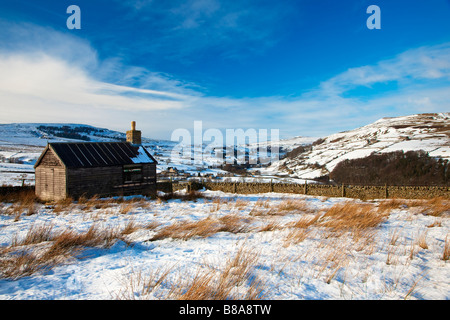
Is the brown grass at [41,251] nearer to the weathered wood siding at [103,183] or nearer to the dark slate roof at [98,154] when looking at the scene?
the weathered wood siding at [103,183]

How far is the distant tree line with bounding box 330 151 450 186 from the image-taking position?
23.2 m

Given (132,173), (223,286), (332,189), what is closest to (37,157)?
(132,173)

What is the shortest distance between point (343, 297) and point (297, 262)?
3.13 ft

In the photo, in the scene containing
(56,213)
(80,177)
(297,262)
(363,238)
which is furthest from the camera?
(80,177)

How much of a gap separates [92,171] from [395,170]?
32387mm

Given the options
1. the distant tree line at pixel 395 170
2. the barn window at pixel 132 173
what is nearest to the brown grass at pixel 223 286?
Answer: the barn window at pixel 132 173

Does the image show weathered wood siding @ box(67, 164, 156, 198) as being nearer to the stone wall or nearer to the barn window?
the barn window

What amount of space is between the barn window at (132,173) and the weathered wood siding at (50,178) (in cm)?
418

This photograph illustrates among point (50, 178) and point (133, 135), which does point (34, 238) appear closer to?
point (50, 178)

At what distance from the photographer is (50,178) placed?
659 inches

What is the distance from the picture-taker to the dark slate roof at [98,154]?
16319 millimetres

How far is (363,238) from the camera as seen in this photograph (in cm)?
456

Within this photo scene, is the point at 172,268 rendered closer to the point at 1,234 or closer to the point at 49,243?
the point at 49,243
